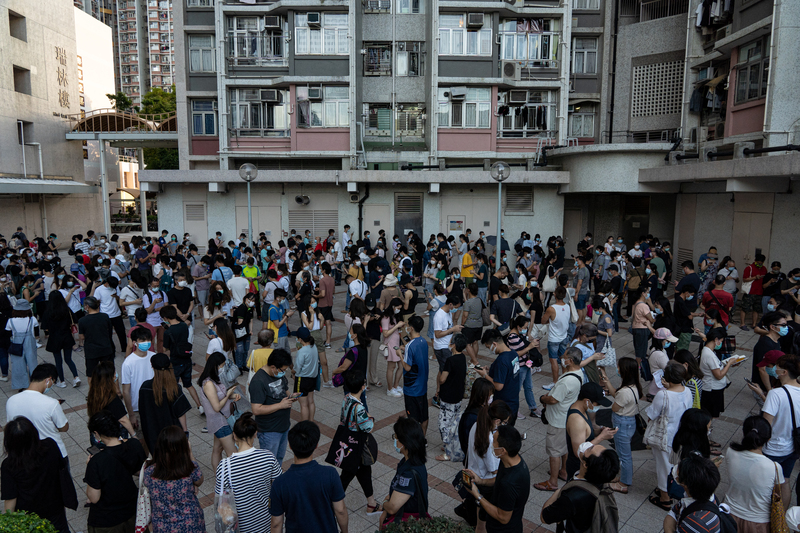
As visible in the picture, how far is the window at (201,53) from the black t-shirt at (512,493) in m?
23.6

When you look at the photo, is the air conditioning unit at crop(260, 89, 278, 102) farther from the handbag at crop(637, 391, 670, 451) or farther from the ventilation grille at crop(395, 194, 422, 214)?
the handbag at crop(637, 391, 670, 451)

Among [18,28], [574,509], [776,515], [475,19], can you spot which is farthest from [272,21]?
[776,515]

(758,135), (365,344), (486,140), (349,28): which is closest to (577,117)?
(486,140)

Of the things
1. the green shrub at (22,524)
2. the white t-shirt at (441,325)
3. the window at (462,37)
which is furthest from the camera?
the window at (462,37)

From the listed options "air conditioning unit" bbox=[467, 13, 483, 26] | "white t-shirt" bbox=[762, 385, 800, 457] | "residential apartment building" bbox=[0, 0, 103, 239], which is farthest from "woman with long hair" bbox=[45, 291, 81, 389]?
"residential apartment building" bbox=[0, 0, 103, 239]

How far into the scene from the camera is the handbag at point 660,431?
5.16 m

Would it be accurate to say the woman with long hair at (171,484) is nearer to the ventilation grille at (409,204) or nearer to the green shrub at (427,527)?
the green shrub at (427,527)

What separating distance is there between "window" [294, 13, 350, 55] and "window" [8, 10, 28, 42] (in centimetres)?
1748

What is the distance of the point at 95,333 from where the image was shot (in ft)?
25.0

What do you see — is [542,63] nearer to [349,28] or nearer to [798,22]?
[349,28]

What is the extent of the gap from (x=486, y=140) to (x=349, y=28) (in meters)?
7.45

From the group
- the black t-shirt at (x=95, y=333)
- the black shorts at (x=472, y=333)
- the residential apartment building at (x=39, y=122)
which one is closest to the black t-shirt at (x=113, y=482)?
the black t-shirt at (x=95, y=333)

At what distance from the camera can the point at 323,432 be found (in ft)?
23.7

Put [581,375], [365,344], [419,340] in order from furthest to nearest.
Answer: [365,344]
[419,340]
[581,375]
